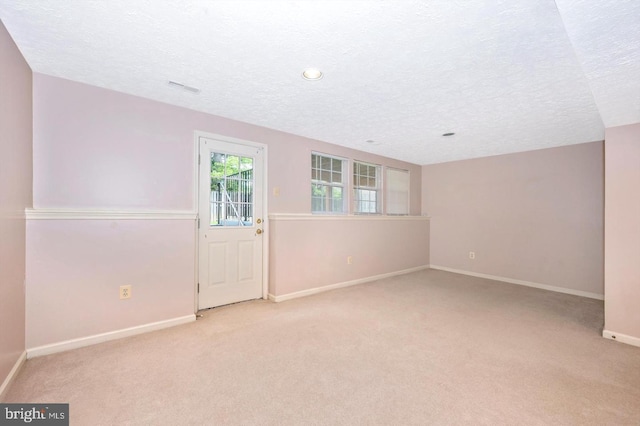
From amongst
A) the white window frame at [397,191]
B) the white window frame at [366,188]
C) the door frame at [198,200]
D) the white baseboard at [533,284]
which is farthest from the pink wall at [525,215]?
the door frame at [198,200]

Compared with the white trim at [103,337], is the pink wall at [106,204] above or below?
above

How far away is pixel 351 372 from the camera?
204 cm

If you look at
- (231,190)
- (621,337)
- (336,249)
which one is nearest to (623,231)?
(621,337)

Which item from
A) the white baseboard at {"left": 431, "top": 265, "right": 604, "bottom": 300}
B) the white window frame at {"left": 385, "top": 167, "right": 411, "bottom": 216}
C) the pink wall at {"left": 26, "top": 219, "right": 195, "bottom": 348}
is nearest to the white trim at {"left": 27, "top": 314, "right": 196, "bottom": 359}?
the pink wall at {"left": 26, "top": 219, "right": 195, "bottom": 348}

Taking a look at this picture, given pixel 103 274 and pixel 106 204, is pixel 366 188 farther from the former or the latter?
pixel 103 274

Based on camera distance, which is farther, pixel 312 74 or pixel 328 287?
pixel 328 287

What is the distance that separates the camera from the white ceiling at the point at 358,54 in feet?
4.97

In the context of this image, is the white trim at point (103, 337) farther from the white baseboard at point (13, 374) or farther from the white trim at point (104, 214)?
the white trim at point (104, 214)

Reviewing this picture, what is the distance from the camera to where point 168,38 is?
180 centimetres

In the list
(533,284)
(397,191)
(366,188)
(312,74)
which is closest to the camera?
(312,74)

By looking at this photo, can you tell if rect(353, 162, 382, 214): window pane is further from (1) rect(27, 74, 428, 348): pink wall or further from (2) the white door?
(1) rect(27, 74, 428, 348): pink wall

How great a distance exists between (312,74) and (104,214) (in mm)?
2260

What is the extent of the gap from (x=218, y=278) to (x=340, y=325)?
159cm

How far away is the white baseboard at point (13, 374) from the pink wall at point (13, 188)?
0.12 ft
